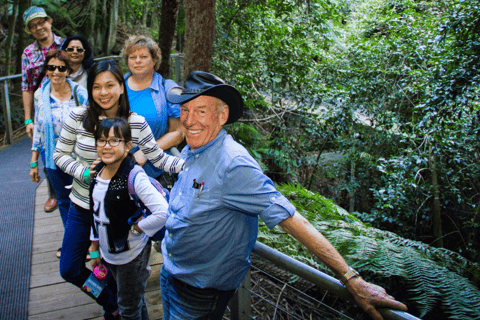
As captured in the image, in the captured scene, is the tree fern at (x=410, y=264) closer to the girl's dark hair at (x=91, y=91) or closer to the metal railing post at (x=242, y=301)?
the metal railing post at (x=242, y=301)

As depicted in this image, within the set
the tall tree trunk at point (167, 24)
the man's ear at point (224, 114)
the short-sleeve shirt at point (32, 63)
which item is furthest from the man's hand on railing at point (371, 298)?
the tall tree trunk at point (167, 24)

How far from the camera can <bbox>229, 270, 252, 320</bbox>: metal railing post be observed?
7.39ft

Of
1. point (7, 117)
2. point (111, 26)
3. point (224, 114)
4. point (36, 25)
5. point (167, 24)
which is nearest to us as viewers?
point (224, 114)

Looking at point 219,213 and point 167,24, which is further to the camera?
point 167,24

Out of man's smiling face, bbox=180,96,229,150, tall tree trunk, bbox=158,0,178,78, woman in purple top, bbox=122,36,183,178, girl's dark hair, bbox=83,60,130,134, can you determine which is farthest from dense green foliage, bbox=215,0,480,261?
man's smiling face, bbox=180,96,229,150

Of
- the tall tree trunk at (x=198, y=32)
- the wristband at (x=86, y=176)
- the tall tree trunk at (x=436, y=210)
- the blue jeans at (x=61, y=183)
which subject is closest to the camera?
the wristband at (x=86, y=176)

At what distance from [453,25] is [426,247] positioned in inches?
88.2

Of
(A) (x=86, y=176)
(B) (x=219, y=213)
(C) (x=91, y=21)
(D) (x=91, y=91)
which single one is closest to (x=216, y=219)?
(B) (x=219, y=213)

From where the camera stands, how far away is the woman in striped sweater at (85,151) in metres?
2.60

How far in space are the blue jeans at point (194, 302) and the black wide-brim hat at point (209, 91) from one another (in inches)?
34.8

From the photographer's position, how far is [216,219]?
1.71 meters

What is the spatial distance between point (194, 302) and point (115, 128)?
46.3 inches

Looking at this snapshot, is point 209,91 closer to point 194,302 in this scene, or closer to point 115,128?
point 115,128

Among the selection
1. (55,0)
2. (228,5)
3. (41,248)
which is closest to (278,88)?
(228,5)
